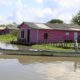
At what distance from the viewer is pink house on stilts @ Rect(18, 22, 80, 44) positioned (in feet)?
139

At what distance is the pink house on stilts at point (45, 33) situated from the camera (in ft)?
139

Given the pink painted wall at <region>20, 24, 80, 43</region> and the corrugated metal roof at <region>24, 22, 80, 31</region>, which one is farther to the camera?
the corrugated metal roof at <region>24, 22, 80, 31</region>

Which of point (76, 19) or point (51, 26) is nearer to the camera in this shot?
point (51, 26)

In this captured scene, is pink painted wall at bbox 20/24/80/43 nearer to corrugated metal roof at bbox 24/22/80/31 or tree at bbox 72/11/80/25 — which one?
corrugated metal roof at bbox 24/22/80/31

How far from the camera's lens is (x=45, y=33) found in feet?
140

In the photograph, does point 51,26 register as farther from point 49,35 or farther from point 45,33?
point 45,33

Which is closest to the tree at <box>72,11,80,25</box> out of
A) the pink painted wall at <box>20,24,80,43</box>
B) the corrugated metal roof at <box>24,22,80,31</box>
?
the corrugated metal roof at <box>24,22,80,31</box>

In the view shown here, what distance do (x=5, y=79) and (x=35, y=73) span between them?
2.81 m

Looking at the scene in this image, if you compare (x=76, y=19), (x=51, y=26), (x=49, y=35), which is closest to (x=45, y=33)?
(x=49, y=35)

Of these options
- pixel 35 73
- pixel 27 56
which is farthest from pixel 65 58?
pixel 35 73

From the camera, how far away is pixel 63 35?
44.2 metres

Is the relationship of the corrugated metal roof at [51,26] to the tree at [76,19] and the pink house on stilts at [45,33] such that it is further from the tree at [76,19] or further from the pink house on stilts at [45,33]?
the tree at [76,19]

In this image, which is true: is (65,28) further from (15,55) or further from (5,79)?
(5,79)

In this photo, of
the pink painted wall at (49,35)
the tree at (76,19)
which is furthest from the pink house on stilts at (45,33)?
the tree at (76,19)
